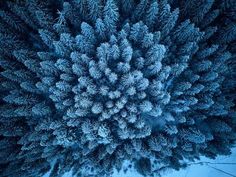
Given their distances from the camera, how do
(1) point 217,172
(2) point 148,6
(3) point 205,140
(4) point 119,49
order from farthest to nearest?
1. (1) point 217,172
2. (3) point 205,140
3. (2) point 148,6
4. (4) point 119,49

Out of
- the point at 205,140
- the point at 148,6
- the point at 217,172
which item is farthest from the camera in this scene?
the point at 217,172

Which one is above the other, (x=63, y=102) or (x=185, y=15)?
(x=185, y=15)

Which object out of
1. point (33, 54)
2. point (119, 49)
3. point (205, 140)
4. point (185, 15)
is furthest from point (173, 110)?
point (33, 54)

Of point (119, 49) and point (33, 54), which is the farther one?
point (33, 54)

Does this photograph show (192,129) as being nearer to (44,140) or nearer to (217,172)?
(217,172)

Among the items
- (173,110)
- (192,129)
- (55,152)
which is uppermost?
(55,152)

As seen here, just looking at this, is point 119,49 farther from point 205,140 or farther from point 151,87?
point 205,140

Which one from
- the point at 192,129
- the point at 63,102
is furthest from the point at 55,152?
the point at 192,129
